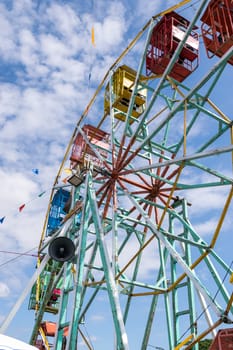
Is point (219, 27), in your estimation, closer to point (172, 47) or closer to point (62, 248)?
point (172, 47)

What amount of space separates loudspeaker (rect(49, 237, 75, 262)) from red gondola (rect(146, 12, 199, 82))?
820 cm

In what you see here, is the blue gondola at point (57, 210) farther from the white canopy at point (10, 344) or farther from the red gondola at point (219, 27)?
the white canopy at point (10, 344)

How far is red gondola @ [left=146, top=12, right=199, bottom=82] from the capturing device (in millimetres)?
16281

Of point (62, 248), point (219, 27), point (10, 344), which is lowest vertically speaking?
point (10, 344)

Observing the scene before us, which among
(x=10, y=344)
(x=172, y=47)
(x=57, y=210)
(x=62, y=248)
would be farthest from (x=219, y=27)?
(x=57, y=210)

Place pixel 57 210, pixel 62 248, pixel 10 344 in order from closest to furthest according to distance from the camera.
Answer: pixel 10 344 → pixel 62 248 → pixel 57 210

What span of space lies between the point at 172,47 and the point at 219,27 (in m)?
2.63

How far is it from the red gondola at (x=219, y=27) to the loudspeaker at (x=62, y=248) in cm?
836

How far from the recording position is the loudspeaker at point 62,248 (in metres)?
13.7

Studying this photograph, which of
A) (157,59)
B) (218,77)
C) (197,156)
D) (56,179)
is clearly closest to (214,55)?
(218,77)

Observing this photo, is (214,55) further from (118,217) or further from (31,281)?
(31,281)

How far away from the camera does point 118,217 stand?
16.7 metres

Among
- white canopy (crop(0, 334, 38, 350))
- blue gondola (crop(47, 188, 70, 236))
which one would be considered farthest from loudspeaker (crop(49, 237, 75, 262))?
blue gondola (crop(47, 188, 70, 236))

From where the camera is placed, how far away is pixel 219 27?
13.9 metres
